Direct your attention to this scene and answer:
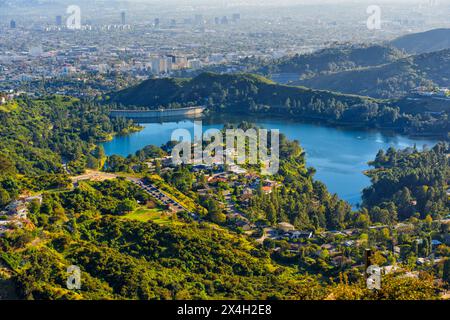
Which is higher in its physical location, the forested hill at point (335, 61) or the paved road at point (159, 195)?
the forested hill at point (335, 61)

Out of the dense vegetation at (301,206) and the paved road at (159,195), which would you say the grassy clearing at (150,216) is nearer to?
the paved road at (159,195)

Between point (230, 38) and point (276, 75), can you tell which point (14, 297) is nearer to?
point (276, 75)

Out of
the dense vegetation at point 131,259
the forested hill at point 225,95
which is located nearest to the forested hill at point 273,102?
the forested hill at point 225,95

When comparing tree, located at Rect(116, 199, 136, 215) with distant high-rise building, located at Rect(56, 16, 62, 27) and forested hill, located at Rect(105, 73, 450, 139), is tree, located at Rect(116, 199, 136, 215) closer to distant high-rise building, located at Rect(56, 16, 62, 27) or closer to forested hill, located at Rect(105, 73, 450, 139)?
forested hill, located at Rect(105, 73, 450, 139)

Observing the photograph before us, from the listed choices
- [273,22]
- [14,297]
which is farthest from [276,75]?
[273,22]

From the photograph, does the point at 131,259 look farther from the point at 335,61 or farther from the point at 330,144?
the point at 335,61

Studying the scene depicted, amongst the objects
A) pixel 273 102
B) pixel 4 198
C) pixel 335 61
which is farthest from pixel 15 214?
pixel 335 61
